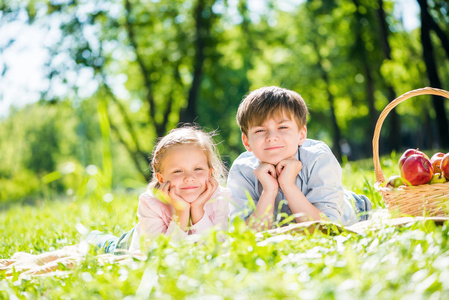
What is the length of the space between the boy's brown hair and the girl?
403 mm

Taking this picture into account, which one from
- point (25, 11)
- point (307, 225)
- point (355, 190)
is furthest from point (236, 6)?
point (307, 225)

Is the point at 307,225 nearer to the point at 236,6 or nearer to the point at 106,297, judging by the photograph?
the point at 106,297

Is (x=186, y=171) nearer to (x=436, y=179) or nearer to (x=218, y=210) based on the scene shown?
(x=218, y=210)

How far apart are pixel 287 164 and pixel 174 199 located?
33.8 inches

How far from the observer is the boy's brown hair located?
3395 mm

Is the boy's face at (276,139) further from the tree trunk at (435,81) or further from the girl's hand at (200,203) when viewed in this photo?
the tree trunk at (435,81)

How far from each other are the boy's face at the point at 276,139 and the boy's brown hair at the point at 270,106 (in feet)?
0.13

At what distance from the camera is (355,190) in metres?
4.62

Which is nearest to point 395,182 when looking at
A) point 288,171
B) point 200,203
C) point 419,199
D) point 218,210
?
point 419,199

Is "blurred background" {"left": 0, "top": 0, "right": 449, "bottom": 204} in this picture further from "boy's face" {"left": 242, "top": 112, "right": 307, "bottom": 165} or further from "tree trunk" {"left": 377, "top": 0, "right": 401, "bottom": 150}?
"boy's face" {"left": 242, "top": 112, "right": 307, "bottom": 165}

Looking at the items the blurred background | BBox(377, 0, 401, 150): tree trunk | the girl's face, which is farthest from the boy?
BBox(377, 0, 401, 150): tree trunk

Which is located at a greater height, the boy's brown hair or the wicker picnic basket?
the boy's brown hair

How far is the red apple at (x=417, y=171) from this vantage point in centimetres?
327

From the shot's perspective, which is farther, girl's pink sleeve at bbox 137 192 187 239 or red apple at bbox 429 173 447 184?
red apple at bbox 429 173 447 184
